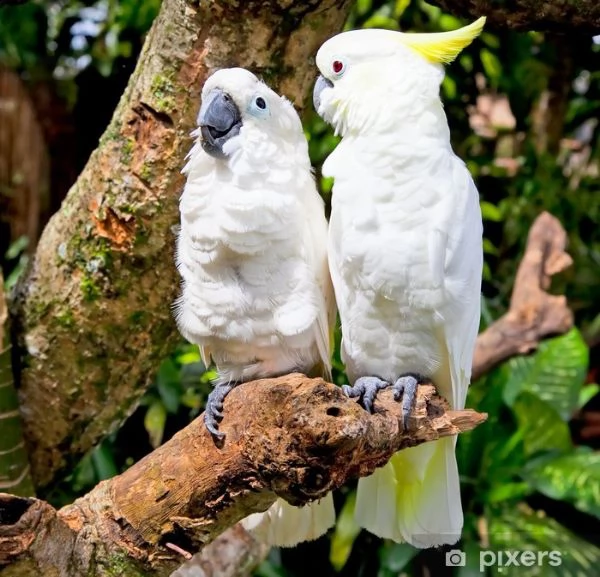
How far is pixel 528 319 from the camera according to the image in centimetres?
249

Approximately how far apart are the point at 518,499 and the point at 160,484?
176 centimetres

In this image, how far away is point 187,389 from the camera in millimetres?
2631

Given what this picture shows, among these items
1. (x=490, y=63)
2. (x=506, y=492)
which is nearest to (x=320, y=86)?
(x=506, y=492)

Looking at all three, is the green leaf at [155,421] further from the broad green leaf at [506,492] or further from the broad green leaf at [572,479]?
the broad green leaf at [572,479]

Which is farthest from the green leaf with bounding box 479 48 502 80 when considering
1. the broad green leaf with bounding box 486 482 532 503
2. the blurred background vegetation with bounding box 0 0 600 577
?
the broad green leaf with bounding box 486 482 532 503

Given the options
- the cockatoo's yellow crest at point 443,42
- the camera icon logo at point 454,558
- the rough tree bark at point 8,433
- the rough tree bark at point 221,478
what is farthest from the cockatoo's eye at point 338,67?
the camera icon logo at point 454,558

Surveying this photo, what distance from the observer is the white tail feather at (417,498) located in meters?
1.52

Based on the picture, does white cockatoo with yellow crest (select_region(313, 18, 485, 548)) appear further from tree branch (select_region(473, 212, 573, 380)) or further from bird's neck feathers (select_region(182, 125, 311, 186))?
tree branch (select_region(473, 212, 573, 380))

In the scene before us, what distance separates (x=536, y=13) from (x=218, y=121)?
842 millimetres

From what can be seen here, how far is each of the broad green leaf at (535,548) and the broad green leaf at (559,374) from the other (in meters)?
0.57

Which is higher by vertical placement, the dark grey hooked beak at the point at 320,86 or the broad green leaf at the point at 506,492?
the dark grey hooked beak at the point at 320,86

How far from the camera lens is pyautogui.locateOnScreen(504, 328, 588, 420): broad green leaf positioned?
9.86ft

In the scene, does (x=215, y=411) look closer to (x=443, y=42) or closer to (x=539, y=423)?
(x=443, y=42)

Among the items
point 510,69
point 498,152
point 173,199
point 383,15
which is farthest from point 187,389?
point 498,152
